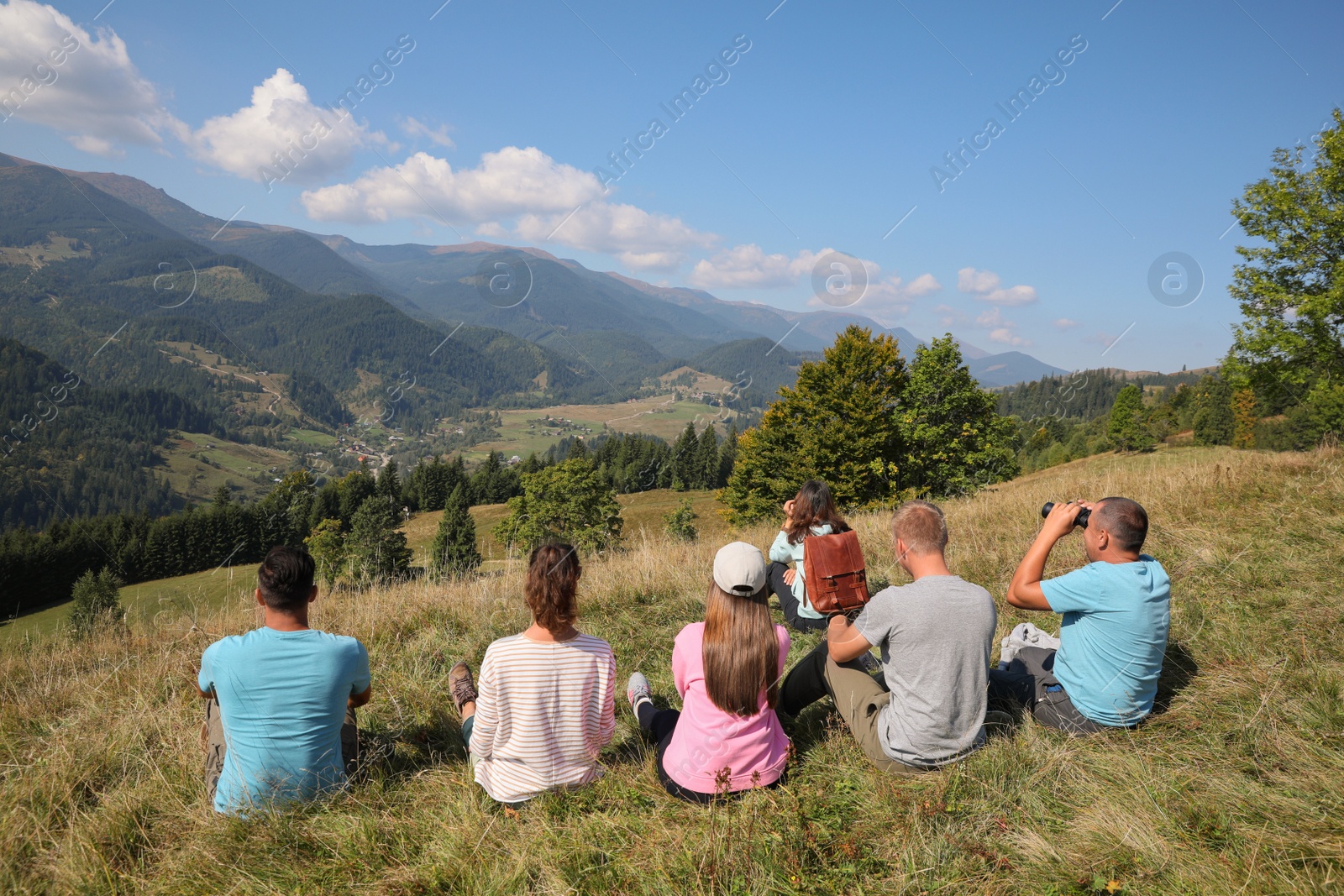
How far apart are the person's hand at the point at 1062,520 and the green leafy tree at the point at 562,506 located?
43.5 metres

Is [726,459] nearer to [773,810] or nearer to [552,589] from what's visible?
[552,589]

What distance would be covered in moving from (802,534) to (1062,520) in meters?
2.27

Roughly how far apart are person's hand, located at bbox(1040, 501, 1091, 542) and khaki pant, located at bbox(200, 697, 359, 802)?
13.7 feet

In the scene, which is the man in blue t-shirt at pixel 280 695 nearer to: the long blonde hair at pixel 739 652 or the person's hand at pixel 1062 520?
the long blonde hair at pixel 739 652

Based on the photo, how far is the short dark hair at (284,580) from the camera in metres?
3.12

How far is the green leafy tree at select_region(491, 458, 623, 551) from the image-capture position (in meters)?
47.2

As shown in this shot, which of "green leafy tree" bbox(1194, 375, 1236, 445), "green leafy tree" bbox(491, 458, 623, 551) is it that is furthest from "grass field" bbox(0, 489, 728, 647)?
"green leafy tree" bbox(1194, 375, 1236, 445)

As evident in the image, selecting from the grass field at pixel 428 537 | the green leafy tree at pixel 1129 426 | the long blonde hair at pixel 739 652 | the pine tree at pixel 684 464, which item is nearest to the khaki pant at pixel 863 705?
the long blonde hair at pixel 739 652

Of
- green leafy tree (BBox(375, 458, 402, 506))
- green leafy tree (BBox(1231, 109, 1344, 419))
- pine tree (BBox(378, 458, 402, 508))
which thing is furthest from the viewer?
green leafy tree (BBox(375, 458, 402, 506))

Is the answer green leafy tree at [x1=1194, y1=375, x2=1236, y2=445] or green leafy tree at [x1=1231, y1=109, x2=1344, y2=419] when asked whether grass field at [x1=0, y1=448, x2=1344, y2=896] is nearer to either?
green leafy tree at [x1=1231, y1=109, x2=1344, y2=419]

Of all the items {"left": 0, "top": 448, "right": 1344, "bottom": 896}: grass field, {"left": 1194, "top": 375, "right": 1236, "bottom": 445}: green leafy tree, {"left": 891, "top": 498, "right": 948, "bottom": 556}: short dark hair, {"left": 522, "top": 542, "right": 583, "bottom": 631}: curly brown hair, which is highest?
{"left": 1194, "top": 375, "right": 1236, "bottom": 445}: green leafy tree

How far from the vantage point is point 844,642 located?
331 cm

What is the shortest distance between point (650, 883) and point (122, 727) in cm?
369

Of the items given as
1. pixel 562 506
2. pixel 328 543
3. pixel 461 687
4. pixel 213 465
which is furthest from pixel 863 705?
pixel 213 465
